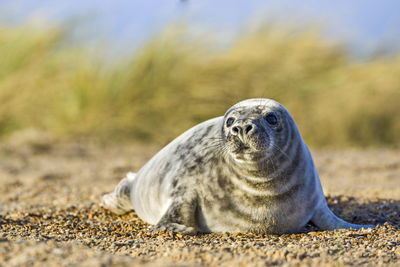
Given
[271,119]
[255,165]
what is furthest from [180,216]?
[271,119]

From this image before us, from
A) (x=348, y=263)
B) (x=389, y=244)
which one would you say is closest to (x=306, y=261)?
(x=348, y=263)

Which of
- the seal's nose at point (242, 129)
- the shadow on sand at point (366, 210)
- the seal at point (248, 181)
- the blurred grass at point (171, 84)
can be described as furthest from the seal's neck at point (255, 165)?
the blurred grass at point (171, 84)

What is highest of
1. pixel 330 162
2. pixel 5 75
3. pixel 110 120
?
Answer: pixel 5 75

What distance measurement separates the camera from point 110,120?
9211mm

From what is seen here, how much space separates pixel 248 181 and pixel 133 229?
2.73 feet

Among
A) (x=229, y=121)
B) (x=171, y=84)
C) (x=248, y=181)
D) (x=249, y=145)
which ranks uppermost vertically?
(x=171, y=84)

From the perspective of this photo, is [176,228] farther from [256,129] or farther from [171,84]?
[171,84]

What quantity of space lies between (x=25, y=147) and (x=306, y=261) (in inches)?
281

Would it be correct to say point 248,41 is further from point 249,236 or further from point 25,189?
point 249,236

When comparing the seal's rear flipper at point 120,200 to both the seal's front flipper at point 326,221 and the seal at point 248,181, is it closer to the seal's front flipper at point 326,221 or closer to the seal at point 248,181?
the seal at point 248,181

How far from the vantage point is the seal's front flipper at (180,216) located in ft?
10.7

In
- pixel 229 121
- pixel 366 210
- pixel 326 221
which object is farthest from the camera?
pixel 366 210

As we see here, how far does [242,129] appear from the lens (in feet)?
9.60

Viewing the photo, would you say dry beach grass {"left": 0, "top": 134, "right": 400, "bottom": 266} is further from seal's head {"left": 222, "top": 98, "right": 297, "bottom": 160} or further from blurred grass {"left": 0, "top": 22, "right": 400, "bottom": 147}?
blurred grass {"left": 0, "top": 22, "right": 400, "bottom": 147}
